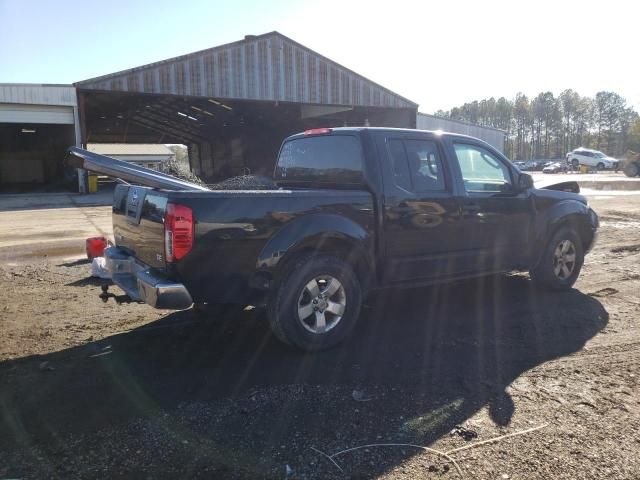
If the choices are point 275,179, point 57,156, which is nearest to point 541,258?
point 275,179

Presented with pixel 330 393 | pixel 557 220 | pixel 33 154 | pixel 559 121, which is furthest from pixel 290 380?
pixel 559 121

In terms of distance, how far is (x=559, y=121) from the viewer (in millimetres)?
107188

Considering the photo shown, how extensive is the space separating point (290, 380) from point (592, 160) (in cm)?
5730

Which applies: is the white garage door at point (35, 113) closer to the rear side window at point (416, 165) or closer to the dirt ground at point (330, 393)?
the dirt ground at point (330, 393)

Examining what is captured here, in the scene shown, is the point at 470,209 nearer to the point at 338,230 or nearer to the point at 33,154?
the point at 338,230

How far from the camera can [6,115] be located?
25.8m

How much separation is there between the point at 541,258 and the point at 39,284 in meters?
6.72

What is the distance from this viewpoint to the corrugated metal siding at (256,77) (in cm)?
2395

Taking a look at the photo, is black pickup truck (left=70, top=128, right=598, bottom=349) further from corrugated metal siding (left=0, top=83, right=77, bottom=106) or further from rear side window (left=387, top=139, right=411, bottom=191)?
corrugated metal siding (left=0, top=83, right=77, bottom=106)

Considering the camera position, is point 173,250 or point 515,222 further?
point 515,222

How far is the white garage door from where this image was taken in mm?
25641

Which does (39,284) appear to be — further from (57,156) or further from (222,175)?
(57,156)

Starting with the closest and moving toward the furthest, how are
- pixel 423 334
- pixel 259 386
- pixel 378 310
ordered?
pixel 259 386 → pixel 423 334 → pixel 378 310

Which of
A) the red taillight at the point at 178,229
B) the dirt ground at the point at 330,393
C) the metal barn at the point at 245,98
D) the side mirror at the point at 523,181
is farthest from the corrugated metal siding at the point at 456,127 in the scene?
the red taillight at the point at 178,229
